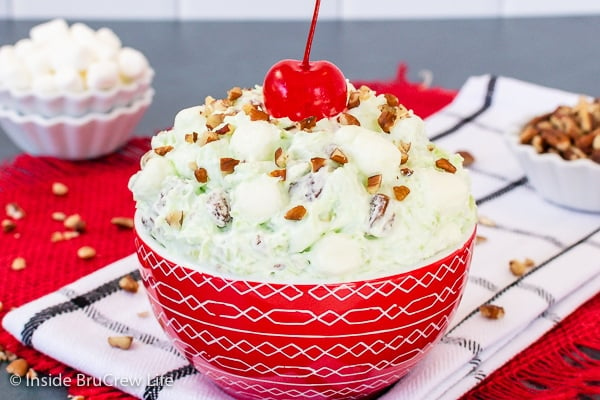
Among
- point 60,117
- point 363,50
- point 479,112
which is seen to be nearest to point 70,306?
point 60,117

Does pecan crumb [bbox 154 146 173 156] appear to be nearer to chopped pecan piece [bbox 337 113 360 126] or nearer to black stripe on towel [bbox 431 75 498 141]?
chopped pecan piece [bbox 337 113 360 126]

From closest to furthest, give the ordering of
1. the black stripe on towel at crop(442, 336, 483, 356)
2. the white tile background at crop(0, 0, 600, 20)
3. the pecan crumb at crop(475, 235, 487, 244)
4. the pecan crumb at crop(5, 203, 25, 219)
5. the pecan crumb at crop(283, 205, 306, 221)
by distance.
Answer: the pecan crumb at crop(283, 205, 306, 221) → the black stripe on towel at crop(442, 336, 483, 356) → the pecan crumb at crop(475, 235, 487, 244) → the pecan crumb at crop(5, 203, 25, 219) → the white tile background at crop(0, 0, 600, 20)

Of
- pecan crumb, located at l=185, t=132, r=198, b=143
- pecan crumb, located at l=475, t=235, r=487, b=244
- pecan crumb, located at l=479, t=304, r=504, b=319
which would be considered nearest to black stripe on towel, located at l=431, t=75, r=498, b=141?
pecan crumb, located at l=475, t=235, r=487, b=244

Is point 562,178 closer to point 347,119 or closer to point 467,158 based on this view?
point 467,158

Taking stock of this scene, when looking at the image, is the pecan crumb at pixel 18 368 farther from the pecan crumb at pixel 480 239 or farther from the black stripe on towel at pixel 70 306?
the pecan crumb at pixel 480 239

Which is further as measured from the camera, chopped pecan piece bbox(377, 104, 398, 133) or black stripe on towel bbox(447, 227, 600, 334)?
black stripe on towel bbox(447, 227, 600, 334)
